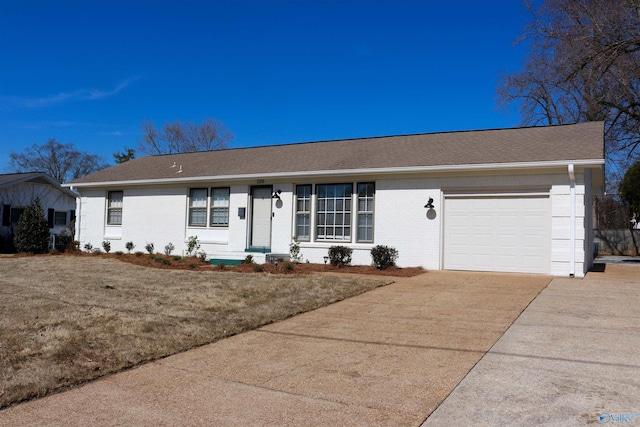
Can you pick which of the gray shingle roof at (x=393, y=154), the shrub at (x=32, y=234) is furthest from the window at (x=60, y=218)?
the gray shingle roof at (x=393, y=154)

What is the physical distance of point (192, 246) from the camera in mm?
17156

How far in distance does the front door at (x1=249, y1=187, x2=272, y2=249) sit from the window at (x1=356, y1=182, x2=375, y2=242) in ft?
10.2

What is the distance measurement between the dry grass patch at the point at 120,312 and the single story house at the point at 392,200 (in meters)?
3.04

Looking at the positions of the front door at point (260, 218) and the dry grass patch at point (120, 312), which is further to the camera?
the front door at point (260, 218)

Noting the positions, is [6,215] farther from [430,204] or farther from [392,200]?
[430,204]

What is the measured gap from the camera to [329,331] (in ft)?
21.8

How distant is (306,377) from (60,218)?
84.8 ft

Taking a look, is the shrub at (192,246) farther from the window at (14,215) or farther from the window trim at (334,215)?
the window at (14,215)

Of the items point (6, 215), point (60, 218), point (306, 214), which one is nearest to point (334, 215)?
point (306, 214)

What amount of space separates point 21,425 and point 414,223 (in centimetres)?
1122

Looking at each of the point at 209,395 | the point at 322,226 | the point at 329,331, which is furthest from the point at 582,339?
the point at 322,226

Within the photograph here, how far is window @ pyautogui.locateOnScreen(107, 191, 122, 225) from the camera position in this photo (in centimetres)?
1964

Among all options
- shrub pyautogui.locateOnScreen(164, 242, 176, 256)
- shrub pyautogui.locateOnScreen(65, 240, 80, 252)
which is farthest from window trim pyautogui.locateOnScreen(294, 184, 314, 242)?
shrub pyautogui.locateOnScreen(65, 240, 80, 252)

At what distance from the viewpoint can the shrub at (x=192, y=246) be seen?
17125 millimetres
